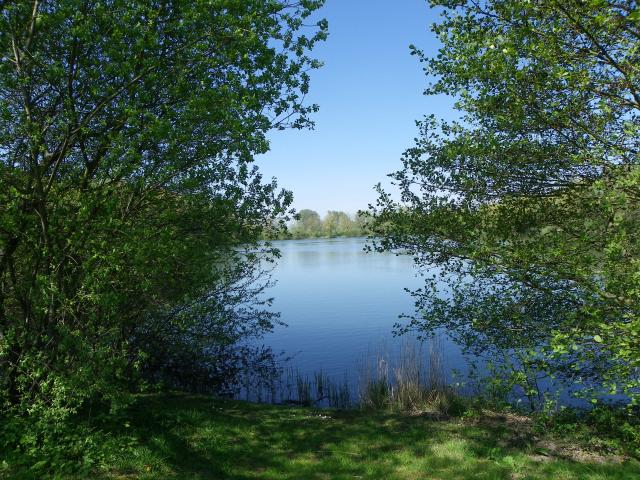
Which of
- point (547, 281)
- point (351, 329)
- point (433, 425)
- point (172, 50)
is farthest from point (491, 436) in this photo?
point (351, 329)

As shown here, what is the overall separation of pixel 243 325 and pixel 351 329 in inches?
421

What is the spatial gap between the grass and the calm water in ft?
14.6

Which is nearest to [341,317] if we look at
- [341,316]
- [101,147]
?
[341,316]

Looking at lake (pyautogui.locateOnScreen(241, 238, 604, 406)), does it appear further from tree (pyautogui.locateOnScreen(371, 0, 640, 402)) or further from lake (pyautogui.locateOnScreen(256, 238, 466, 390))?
tree (pyautogui.locateOnScreen(371, 0, 640, 402))

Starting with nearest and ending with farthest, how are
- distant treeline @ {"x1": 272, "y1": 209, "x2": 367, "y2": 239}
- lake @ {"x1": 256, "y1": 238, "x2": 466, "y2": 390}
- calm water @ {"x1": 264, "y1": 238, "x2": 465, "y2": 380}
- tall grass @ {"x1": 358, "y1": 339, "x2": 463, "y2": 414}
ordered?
tall grass @ {"x1": 358, "y1": 339, "x2": 463, "y2": 414}, lake @ {"x1": 256, "y1": 238, "x2": 466, "y2": 390}, calm water @ {"x1": 264, "y1": 238, "x2": 465, "y2": 380}, distant treeline @ {"x1": 272, "y1": 209, "x2": 367, "y2": 239}

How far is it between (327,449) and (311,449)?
0.30 metres

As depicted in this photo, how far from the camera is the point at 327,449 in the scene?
9125mm

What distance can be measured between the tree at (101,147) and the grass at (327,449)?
127 centimetres

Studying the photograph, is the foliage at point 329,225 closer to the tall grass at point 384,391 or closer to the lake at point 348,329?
the lake at point 348,329

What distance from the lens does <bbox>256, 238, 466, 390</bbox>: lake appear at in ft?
61.2

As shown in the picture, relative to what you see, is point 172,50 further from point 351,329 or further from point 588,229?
point 351,329

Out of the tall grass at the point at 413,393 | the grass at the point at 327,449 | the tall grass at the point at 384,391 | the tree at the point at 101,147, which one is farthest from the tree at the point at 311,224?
the tree at the point at 101,147

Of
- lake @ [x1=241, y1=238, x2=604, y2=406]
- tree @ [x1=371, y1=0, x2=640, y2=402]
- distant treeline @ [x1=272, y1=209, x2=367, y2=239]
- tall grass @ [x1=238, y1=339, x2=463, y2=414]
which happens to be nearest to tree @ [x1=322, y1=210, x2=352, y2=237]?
distant treeline @ [x1=272, y1=209, x2=367, y2=239]

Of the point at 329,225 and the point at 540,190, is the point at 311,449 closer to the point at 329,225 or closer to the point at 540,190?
the point at 540,190
